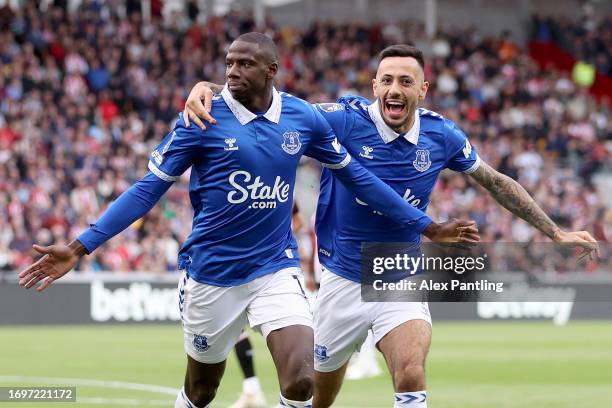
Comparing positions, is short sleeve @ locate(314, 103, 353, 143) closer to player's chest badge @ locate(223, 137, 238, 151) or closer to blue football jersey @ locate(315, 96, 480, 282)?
blue football jersey @ locate(315, 96, 480, 282)

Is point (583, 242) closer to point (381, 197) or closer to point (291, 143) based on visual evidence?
point (381, 197)

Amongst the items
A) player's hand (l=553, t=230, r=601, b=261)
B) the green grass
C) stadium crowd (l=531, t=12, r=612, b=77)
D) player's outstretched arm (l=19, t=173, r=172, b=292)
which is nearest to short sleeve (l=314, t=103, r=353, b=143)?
player's outstretched arm (l=19, t=173, r=172, b=292)

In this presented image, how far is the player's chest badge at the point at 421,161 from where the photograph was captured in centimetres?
855

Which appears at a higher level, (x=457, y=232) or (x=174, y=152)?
(x=174, y=152)

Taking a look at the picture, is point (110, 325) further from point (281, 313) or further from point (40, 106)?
point (281, 313)

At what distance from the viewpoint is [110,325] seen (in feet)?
77.4

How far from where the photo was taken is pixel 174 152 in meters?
7.71

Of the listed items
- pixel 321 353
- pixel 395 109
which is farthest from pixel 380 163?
pixel 321 353

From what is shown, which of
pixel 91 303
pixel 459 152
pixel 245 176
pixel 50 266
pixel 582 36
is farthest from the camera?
pixel 582 36

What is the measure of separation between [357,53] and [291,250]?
26.2 metres

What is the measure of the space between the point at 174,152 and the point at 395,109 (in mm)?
1645

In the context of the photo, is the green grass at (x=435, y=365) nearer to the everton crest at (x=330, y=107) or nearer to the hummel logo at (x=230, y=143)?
the everton crest at (x=330, y=107)

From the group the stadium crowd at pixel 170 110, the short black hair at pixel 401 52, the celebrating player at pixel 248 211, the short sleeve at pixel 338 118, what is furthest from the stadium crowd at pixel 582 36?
the celebrating player at pixel 248 211

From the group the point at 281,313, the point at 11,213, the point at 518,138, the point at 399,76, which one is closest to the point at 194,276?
the point at 281,313
